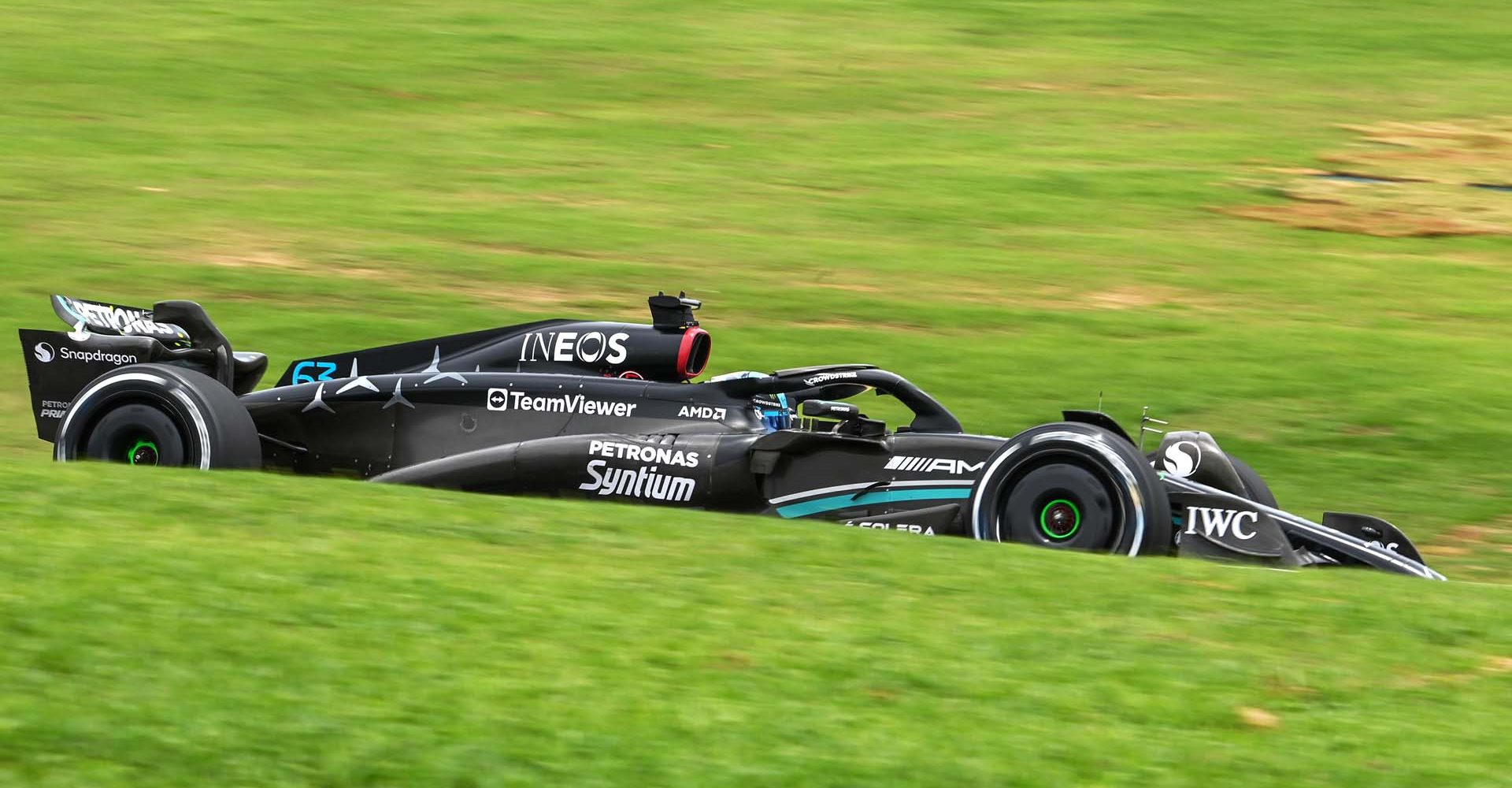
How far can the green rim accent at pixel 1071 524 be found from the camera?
7355mm

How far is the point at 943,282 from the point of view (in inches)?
711

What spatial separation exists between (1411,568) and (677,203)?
47.6ft

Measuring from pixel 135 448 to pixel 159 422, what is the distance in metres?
0.20

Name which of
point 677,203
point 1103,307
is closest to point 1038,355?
point 1103,307

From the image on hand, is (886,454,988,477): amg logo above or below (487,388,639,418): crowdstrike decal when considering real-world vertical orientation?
below

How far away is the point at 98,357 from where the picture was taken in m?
9.43

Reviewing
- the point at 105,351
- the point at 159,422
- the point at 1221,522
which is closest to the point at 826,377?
the point at 1221,522

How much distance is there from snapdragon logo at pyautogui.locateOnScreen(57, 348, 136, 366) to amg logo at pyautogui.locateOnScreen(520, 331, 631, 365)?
2067mm

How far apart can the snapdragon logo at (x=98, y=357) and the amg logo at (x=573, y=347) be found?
207 cm

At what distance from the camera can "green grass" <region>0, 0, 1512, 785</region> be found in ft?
15.8

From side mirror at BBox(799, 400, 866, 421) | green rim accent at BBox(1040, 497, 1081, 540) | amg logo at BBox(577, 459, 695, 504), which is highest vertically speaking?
side mirror at BBox(799, 400, 866, 421)

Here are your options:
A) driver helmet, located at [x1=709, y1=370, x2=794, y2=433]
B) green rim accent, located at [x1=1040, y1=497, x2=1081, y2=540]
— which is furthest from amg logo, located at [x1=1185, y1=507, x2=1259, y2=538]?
driver helmet, located at [x1=709, y1=370, x2=794, y2=433]

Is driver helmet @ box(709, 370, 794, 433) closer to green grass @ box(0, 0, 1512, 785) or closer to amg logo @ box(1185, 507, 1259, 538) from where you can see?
green grass @ box(0, 0, 1512, 785)

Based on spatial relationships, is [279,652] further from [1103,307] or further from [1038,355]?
[1103,307]
